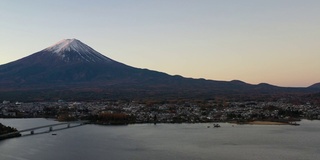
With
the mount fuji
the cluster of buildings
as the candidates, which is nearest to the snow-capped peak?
the mount fuji

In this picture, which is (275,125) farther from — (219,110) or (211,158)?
(211,158)

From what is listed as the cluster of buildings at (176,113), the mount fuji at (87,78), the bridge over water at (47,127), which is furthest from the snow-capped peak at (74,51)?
the bridge over water at (47,127)

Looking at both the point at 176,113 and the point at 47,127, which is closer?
the point at 47,127

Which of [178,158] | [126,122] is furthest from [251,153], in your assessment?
[126,122]

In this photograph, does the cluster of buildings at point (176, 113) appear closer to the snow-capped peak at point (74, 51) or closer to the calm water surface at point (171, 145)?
the calm water surface at point (171, 145)

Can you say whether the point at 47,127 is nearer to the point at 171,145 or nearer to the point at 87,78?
the point at 171,145

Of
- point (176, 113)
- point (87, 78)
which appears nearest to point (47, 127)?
point (176, 113)
